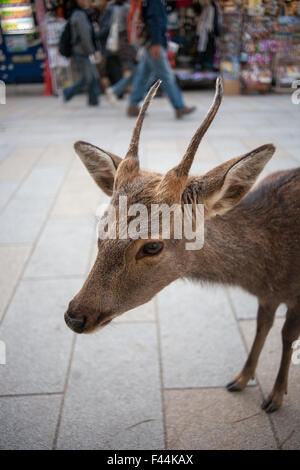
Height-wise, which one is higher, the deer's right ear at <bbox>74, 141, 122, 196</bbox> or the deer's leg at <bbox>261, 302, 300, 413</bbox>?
the deer's right ear at <bbox>74, 141, 122, 196</bbox>

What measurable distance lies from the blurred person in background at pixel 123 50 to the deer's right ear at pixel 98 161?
835 centimetres

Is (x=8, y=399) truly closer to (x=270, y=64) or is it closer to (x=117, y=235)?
(x=117, y=235)

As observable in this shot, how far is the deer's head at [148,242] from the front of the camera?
5.04 feet

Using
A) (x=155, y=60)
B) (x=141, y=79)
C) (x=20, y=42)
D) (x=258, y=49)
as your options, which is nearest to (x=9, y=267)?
(x=155, y=60)

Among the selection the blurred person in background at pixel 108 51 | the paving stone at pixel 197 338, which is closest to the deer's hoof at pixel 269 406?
the paving stone at pixel 197 338

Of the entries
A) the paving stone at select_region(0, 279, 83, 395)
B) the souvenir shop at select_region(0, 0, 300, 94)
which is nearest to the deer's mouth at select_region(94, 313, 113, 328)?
the paving stone at select_region(0, 279, 83, 395)

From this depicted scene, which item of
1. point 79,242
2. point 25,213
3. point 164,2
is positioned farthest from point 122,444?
point 164,2

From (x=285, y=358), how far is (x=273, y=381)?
1.07 ft

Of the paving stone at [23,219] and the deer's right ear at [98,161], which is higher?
the deer's right ear at [98,161]

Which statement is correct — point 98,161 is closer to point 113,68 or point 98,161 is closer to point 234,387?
point 234,387

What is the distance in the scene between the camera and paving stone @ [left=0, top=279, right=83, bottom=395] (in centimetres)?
247

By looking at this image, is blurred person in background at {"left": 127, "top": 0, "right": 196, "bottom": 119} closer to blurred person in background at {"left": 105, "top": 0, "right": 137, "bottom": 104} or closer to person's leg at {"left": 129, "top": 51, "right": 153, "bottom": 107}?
person's leg at {"left": 129, "top": 51, "right": 153, "bottom": 107}

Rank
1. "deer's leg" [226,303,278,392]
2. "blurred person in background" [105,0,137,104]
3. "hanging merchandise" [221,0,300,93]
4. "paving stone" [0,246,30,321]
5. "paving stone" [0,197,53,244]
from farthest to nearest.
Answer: "hanging merchandise" [221,0,300,93] → "blurred person in background" [105,0,137,104] → "paving stone" [0,197,53,244] → "paving stone" [0,246,30,321] → "deer's leg" [226,303,278,392]

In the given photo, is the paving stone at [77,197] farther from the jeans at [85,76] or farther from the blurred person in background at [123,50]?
the blurred person in background at [123,50]
